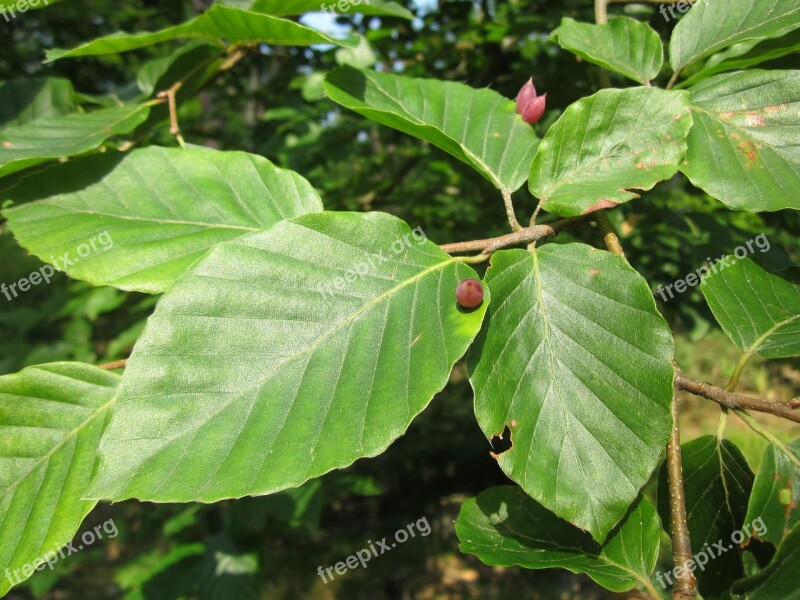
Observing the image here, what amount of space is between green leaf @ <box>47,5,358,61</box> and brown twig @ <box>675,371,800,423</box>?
0.79 metres

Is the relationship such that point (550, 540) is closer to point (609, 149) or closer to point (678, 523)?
point (678, 523)

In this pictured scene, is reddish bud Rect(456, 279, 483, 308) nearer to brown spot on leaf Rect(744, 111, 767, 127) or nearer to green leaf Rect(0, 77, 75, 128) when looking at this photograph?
brown spot on leaf Rect(744, 111, 767, 127)

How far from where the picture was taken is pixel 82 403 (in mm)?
872

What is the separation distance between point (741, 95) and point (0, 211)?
122 centimetres

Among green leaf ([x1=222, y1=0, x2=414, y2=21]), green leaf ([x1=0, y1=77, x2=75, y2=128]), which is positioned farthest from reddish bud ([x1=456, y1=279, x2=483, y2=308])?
green leaf ([x1=0, y1=77, x2=75, y2=128])

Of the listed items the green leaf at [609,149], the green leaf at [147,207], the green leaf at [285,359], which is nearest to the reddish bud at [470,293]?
the green leaf at [285,359]

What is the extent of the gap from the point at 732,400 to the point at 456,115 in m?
0.65

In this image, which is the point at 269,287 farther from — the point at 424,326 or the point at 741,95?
the point at 741,95

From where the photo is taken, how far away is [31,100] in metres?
1.32

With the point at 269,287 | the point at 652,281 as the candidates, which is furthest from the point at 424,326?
the point at 652,281

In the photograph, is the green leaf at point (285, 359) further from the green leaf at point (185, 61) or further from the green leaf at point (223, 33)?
the green leaf at point (185, 61)

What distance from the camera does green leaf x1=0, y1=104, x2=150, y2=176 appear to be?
923 millimetres

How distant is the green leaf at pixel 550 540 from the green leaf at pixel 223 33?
2.75ft

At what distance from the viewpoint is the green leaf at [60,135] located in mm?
923
